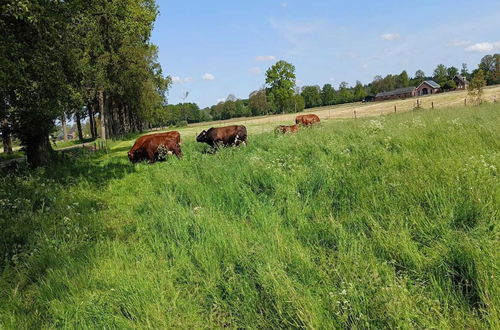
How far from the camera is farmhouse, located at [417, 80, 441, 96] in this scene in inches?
4653

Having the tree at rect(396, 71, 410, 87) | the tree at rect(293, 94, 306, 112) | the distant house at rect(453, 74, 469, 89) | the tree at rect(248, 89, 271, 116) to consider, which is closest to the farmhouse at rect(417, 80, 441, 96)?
the distant house at rect(453, 74, 469, 89)

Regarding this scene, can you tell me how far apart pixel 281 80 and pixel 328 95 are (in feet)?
180

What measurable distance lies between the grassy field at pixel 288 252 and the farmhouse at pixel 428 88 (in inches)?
5073

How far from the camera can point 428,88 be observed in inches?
4702

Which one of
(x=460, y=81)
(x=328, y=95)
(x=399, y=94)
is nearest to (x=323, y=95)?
(x=328, y=95)

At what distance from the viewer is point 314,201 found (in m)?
5.38

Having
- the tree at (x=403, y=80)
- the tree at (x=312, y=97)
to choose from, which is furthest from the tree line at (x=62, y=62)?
the tree at (x=403, y=80)

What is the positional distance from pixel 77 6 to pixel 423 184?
26.8ft

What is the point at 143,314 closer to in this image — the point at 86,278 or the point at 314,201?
the point at 86,278

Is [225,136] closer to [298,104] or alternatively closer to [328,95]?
→ [298,104]

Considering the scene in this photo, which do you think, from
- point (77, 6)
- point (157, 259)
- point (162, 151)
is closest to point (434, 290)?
point (157, 259)

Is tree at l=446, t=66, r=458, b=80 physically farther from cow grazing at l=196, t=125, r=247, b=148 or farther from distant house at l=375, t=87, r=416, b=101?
cow grazing at l=196, t=125, r=247, b=148

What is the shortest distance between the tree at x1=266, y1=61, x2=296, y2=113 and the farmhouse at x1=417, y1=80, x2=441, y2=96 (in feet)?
188

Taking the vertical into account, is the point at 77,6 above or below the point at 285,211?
above
